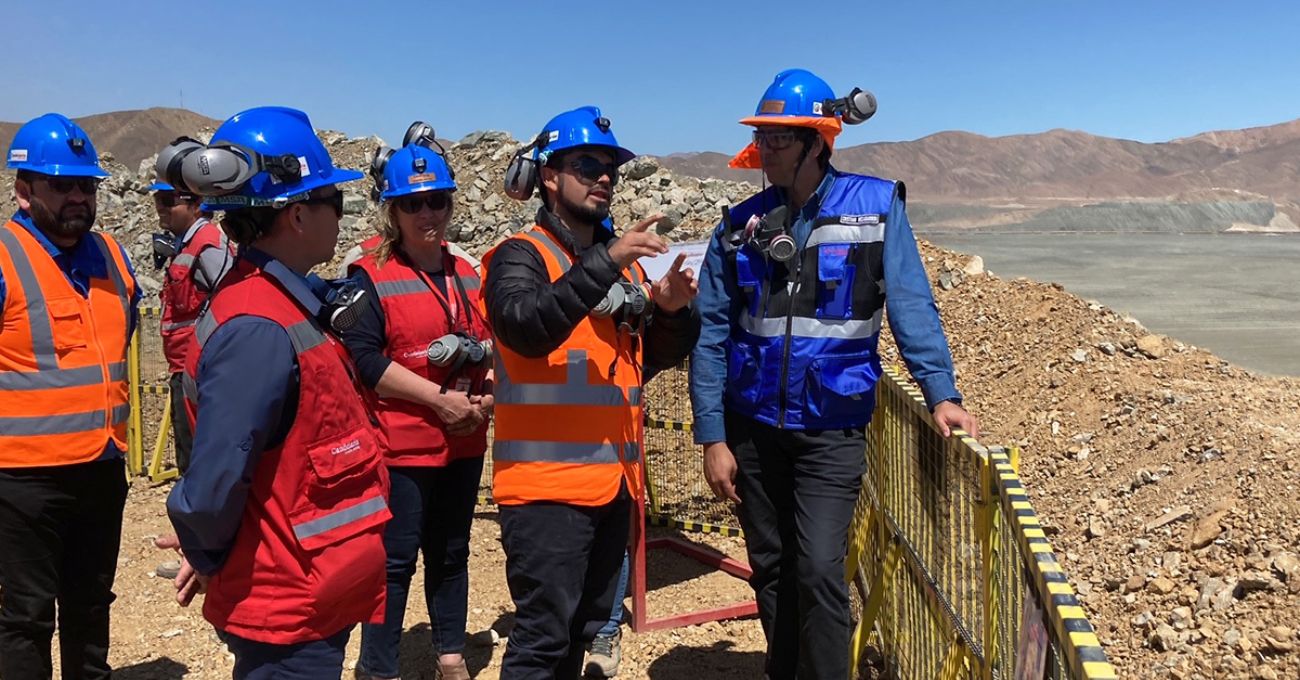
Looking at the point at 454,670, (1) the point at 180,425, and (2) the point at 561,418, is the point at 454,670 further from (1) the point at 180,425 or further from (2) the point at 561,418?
(1) the point at 180,425

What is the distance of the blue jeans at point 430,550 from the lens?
3.73m

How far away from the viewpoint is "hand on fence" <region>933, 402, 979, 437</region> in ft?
9.86

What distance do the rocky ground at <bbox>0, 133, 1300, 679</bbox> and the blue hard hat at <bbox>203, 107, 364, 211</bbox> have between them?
9.25ft

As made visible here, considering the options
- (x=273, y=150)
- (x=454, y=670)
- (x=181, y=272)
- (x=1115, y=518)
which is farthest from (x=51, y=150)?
(x=1115, y=518)

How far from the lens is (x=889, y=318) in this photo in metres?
3.40

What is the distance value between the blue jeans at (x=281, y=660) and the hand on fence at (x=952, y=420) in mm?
1836

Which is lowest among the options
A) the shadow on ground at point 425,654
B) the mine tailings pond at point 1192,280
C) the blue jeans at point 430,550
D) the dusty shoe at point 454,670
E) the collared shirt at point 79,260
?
the mine tailings pond at point 1192,280

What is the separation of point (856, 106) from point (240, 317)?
7.15ft

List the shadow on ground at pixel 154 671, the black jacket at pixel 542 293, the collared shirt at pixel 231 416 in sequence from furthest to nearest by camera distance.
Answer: the shadow on ground at pixel 154 671 < the black jacket at pixel 542 293 < the collared shirt at pixel 231 416

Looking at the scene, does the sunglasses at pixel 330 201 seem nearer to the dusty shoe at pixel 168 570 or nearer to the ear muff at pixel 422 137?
the ear muff at pixel 422 137

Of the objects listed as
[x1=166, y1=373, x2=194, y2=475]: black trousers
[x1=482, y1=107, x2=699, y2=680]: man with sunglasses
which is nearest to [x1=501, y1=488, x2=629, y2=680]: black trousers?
[x1=482, y1=107, x2=699, y2=680]: man with sunglasses

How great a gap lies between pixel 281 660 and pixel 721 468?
162 centimetres

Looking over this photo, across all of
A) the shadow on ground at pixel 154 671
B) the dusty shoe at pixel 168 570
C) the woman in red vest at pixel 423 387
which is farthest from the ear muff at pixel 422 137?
the dusty shoe at pixel 168 570

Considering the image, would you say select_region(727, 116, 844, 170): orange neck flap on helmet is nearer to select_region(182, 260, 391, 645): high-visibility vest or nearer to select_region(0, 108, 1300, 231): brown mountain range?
select_region(182, 260, 391, 645): high-visibility vest
